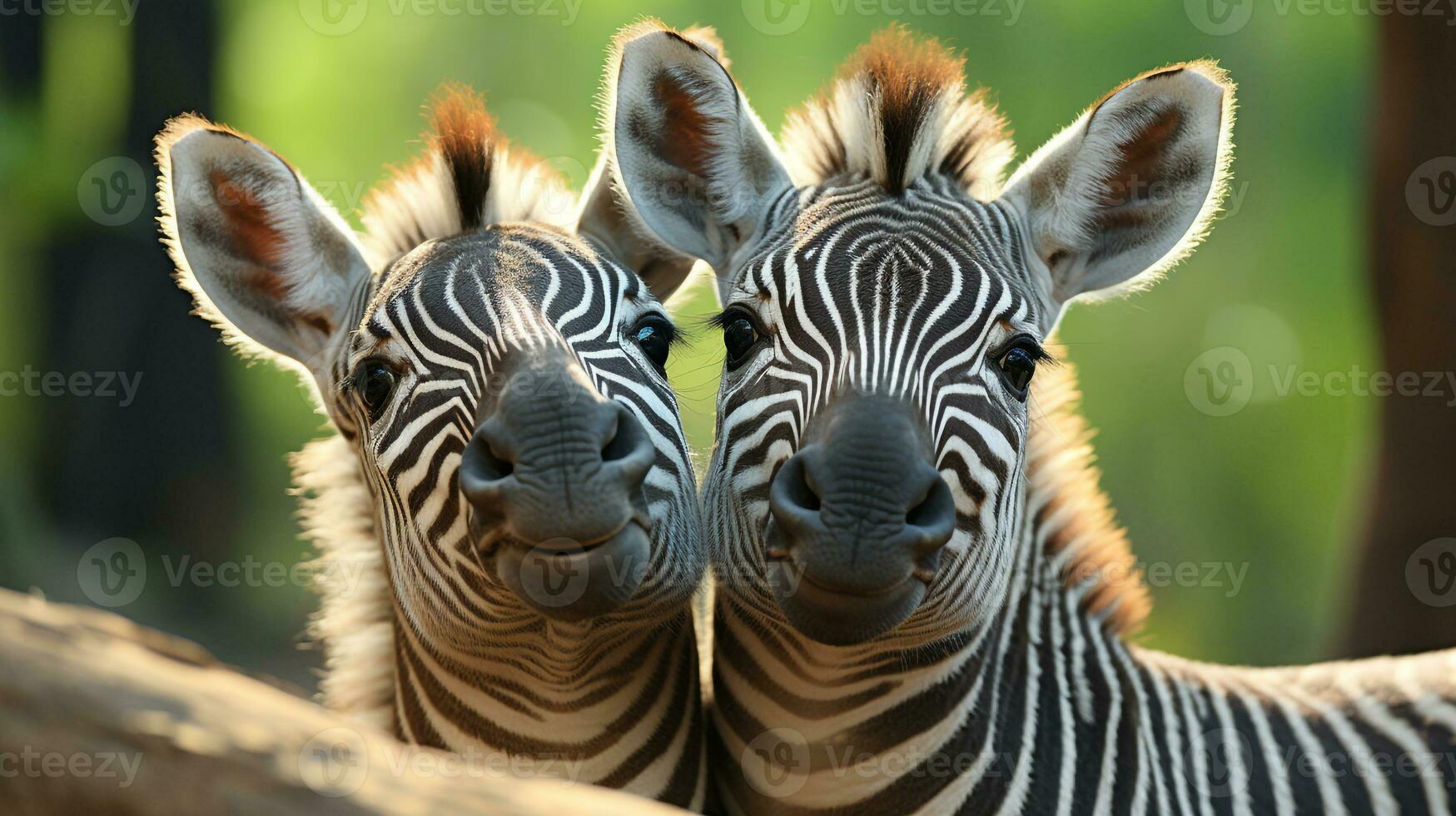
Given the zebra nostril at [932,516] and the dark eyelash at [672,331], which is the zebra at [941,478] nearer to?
the zebra nostril at [932,516]

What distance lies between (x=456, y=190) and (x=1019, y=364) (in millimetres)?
2534

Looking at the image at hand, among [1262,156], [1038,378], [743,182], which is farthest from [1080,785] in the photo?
[1262,156]

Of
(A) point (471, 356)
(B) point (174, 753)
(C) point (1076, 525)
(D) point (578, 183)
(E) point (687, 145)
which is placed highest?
(D) point (578, 183)

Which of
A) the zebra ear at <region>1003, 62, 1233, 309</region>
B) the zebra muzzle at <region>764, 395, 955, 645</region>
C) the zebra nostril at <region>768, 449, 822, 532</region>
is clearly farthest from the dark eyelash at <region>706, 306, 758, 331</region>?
the zebra ear at <region>1003, 62, 1233, 309</region>

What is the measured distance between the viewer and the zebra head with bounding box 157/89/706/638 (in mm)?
3836

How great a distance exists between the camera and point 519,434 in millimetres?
3816

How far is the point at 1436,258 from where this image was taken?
9.08 meters

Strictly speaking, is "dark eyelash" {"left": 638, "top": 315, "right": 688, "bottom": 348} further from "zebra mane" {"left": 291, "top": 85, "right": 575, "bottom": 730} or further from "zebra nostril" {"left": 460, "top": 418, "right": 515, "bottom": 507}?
"zebra nostril" {"left": 460, "top": 418, "right": 515, "bottom": 507}

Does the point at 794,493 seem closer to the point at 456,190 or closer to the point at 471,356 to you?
the point at 471,356

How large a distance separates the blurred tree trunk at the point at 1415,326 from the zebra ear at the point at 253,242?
7946 millimetres

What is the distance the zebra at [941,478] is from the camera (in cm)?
410

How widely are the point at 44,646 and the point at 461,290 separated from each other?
2.23m

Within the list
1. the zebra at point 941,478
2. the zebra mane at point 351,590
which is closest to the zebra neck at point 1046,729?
the zebra at point 941,478

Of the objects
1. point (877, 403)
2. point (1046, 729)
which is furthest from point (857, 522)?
point (1046, 729)
